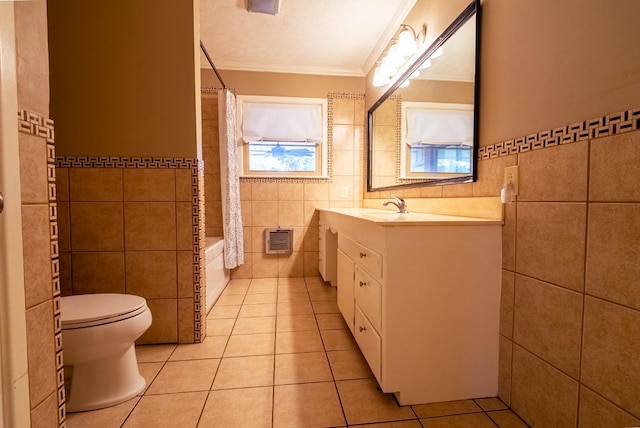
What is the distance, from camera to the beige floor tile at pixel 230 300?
2.56 metres

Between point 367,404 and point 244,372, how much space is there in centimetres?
64

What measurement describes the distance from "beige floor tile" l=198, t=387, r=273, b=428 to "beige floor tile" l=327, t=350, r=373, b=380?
1.16 ft

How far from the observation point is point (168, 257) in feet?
5.97

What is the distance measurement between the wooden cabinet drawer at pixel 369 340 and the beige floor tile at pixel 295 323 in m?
0.48

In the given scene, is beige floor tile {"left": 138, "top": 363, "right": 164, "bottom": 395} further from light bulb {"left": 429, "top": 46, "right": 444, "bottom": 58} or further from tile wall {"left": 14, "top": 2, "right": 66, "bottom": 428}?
light bulb {"left": 429, "top": 46, "right": 444, "bottom": 58}

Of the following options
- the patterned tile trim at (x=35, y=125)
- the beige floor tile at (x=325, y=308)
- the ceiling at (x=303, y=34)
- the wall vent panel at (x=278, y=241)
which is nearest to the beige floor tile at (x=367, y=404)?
the beige floor tile at (x=325, y=308)

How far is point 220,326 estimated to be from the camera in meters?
2.10

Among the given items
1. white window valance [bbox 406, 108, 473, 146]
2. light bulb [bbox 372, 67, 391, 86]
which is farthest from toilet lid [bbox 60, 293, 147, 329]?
light bulb [bbox 372, 67, 391, 86]

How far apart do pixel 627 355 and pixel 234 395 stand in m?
1.41

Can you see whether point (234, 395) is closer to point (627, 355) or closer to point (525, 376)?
point (525, 376)

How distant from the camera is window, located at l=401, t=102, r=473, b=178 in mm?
1588

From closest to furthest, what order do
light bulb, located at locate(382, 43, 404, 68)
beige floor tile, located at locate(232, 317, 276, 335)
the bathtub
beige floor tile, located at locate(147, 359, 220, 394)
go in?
beige floor tile, located at locate(147, 359, 220, 394) < beige floor tile, located at locate(232, 317, 276, 335) < light bulb, located at locate(382, 43, 404, 68) < the bathtub

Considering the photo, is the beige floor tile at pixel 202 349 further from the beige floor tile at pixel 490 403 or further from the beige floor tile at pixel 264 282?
the beige floor tile at pixel 490 403

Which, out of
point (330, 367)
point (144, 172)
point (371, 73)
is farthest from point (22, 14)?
point (371, 73)
